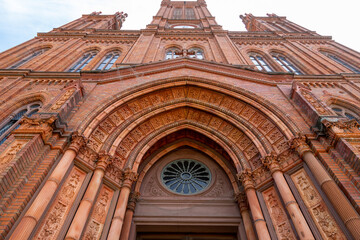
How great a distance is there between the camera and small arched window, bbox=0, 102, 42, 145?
820 centimetres

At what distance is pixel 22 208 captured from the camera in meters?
4.62

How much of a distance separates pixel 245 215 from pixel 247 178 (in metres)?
1.20

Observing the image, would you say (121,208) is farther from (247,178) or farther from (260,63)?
(260,63)

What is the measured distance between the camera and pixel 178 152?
1014 centimetres

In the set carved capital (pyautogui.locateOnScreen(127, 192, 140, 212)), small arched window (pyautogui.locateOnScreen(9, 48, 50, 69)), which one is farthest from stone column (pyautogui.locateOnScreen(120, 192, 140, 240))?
small arched window (pyautogui.locateOnScreen(9, 48, 50, 69))

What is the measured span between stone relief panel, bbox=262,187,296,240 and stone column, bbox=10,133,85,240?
5845 mm

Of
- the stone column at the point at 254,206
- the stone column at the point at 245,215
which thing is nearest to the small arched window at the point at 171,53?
the stone column at the point at 254,206

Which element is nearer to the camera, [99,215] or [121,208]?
[99,215]

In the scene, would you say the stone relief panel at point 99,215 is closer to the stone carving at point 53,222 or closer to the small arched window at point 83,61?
the stone carving at point 53,222

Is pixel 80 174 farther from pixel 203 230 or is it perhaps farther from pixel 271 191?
pixel 271 191

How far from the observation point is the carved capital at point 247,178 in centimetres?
706

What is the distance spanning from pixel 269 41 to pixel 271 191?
588 inches

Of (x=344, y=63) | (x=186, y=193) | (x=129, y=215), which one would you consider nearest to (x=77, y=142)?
(x=129, y=215)

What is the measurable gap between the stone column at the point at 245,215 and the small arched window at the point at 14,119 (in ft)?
27.7
